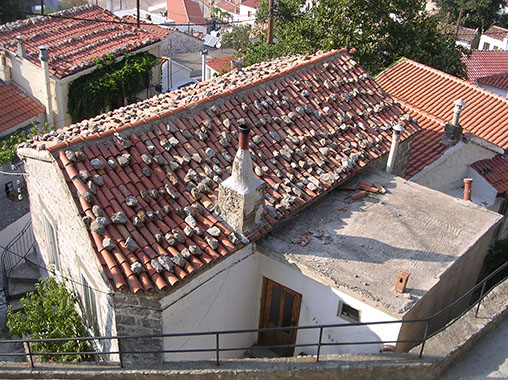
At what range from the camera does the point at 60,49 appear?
22.8 metres

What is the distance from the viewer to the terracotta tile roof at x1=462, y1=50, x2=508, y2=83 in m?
35.8

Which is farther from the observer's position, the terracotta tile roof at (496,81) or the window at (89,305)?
the terracotta tile roof at (496,81)

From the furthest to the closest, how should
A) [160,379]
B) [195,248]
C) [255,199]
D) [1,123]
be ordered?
[1,123]
[255,199]
[195,248]
[160,379]

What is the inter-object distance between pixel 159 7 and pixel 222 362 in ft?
199

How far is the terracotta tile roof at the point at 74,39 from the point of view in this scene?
72.2ft

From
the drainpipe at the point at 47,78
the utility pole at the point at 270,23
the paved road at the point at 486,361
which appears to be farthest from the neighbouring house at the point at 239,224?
the utility pole at the point at 270,23

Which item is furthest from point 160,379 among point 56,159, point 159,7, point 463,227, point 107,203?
point 159,7

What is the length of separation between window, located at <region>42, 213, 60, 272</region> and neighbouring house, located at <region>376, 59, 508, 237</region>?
874cm

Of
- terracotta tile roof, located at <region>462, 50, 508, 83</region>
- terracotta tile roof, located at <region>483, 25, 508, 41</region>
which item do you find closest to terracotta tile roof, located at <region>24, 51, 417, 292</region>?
terracotta tile roof, located at <region>462, 50, 508, 83</region>

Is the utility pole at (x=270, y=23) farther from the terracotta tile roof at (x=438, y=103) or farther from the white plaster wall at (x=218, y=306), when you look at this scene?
the white plaster wall at (x=218, y=306)

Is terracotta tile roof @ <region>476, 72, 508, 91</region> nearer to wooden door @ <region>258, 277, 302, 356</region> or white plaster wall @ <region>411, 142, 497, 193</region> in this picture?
white plaster wall @ <region>411, 142, 497, 193</region>

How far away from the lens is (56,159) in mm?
9055

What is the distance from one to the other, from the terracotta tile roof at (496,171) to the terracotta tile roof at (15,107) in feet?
51.7

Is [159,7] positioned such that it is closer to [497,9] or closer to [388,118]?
[497,9]
